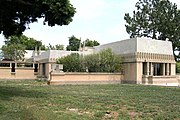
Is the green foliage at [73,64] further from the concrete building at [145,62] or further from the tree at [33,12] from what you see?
the tree at [33,12]

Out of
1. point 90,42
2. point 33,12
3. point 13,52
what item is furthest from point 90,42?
point 33,12

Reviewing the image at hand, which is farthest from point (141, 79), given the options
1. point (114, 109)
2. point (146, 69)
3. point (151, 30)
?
point (114, 109)

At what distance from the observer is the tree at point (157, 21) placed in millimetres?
58156

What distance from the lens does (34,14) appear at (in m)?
15.5

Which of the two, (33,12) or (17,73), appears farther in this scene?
(17,73)

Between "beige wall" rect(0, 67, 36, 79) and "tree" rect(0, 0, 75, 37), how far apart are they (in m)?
35.2

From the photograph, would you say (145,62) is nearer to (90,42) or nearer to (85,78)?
(85,78)

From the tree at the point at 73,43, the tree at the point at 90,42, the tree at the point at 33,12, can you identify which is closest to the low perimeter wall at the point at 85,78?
the tree at the point at 33,12

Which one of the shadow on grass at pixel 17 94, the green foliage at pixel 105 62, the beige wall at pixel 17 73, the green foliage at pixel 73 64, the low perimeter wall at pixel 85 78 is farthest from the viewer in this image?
the beige wall at pixel 17 73

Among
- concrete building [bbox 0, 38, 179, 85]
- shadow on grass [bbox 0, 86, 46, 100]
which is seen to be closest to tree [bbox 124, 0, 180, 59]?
concrete building [bbox 0, 38, 179, 85]

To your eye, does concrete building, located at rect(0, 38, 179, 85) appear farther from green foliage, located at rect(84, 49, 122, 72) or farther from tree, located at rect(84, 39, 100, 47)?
tree, located at rect(84, 39, 100, 47)

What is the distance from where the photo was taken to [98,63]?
4147 cm

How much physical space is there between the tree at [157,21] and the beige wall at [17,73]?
22.3 metres

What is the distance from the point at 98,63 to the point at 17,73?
16917 millimetres
